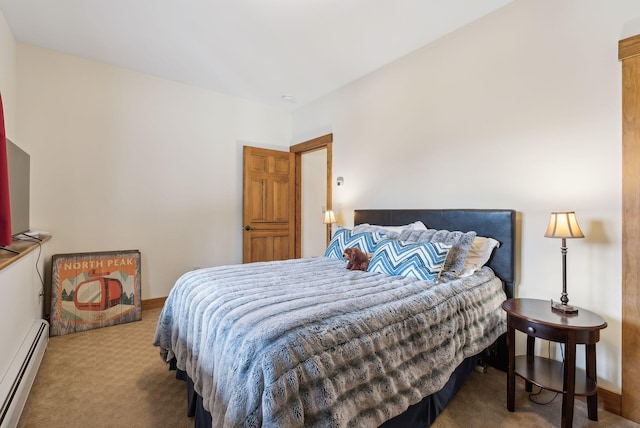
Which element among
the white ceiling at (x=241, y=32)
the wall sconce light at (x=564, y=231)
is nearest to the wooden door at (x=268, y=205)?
the white ceiling at (x=241, y=32)

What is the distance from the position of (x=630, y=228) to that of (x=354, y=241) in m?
1.78

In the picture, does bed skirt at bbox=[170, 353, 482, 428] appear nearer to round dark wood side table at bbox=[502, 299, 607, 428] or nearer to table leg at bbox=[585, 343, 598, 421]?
round dark wood side table at bbox=[502, 299, 607, 428]

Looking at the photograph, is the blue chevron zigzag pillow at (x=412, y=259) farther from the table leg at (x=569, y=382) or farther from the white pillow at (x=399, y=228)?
the table leg at (x=569, y=382)

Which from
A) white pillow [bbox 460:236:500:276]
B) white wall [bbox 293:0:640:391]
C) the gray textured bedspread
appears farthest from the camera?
white pillow [bbox 460:236:500:276]

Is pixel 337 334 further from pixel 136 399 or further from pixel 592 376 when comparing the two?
pixel 592 376

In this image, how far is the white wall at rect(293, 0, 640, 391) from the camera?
1.86 metres

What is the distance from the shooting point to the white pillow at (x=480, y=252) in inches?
89.4

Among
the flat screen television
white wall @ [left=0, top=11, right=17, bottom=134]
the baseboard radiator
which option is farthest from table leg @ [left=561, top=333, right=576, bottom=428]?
white wall @ [left=0, top=11, right=17, bottom=134]

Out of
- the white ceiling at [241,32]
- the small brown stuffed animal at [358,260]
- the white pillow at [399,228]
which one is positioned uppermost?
the white ceiling at [241,32]

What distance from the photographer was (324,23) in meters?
2.58

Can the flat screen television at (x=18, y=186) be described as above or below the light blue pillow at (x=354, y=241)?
above

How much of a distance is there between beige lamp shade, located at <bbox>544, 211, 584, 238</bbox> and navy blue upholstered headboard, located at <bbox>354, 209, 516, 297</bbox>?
0.41 m

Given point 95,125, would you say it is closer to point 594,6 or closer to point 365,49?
point 365,49

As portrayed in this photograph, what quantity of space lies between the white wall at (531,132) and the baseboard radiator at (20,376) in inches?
122
